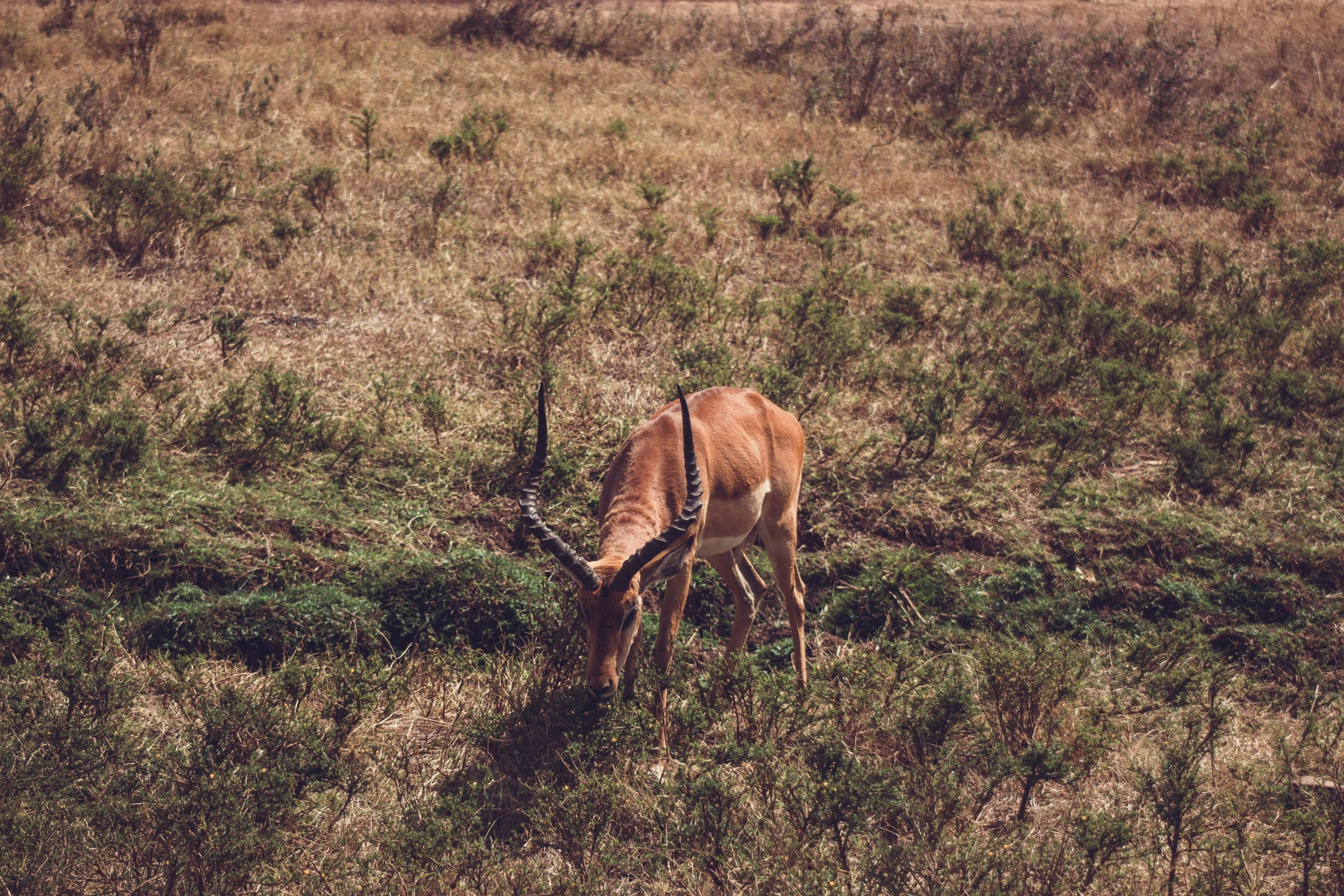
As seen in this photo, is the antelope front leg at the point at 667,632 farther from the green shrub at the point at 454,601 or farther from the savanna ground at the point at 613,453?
the green shrub at the point at 454,601

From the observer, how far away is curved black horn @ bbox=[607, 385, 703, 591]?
4.75m

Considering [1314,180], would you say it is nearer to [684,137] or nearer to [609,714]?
[684,137]

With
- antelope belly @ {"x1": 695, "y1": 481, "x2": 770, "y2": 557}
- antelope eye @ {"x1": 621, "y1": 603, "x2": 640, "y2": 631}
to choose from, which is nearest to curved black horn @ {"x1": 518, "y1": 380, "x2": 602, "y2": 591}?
antelope eye @ {"x1": 621, "y1": 603, "x2": 640, "y2": 631}

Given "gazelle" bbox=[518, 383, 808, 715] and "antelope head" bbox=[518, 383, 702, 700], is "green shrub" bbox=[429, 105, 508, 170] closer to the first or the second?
"gazelle" bbox=[518, 383, 808, 715]

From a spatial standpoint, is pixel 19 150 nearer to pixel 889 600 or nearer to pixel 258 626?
pixel 258 626

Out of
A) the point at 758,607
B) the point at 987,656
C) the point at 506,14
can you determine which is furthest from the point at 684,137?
the point at 987,656

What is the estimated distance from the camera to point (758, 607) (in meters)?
6.96

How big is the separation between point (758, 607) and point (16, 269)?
7374 mm

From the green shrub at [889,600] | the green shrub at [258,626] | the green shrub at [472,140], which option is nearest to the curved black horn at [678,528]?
the green shrub at [258,626]

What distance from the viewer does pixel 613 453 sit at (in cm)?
806

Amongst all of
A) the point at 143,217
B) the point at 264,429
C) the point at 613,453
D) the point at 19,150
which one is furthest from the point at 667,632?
the point at 19,150

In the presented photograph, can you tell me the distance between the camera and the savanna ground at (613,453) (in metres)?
5.01

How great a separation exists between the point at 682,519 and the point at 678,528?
5 cm

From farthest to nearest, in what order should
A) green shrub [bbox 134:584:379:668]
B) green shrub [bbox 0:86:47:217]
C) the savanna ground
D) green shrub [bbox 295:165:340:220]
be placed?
green shrub [bbox 295:165:340:220]
green shrub [bbox 0:86:47:217]
green shrub [bbox 134:584:379:668]
the savanna ground
